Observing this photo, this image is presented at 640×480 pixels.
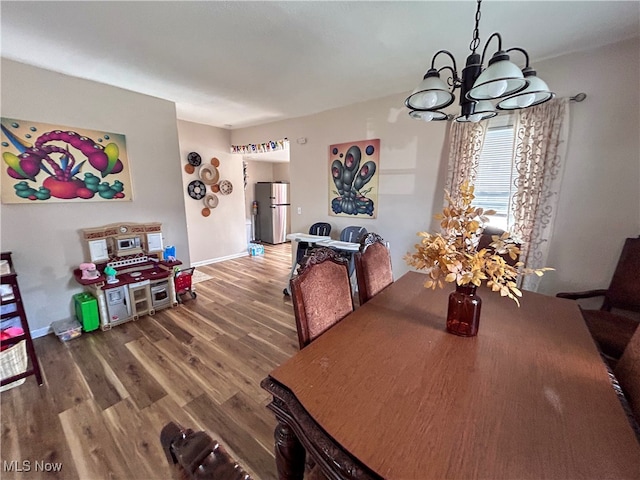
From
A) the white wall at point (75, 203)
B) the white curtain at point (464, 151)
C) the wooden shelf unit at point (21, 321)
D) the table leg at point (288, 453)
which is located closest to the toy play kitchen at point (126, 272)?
the white wall at point (75, 203)

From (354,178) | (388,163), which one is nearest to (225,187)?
(354,178)

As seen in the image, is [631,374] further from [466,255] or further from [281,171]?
[281,171]

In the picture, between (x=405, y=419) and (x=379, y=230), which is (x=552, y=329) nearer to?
(x=405, y=419)

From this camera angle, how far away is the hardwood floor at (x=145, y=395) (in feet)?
4.69

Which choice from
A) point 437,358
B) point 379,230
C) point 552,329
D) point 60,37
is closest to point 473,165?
point 379,230

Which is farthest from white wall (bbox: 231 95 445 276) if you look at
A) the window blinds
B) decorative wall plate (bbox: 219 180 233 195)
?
decorative wall plate (bbox: 219 180 233 195)

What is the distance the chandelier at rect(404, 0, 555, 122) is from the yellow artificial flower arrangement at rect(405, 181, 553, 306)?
0.44m

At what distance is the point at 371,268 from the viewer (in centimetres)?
178

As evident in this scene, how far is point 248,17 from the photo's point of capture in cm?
175

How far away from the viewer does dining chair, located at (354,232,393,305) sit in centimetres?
170

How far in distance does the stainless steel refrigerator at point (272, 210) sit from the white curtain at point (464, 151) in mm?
4451

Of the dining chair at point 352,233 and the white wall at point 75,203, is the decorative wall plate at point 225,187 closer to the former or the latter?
the white wall at point 75,203

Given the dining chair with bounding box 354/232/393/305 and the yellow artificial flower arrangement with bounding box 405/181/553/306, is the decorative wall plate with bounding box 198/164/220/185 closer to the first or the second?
the dining chair with bounding box 354/232/393/305

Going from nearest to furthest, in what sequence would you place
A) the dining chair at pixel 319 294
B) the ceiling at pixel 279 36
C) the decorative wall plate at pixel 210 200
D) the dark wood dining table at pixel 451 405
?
1. the dark wood dining table at pixel 451 405
2. the dining chair at pixel 319 294
3. the ceiling at pixel 279 36
4. the decorative wall plate at pixel 210 200
